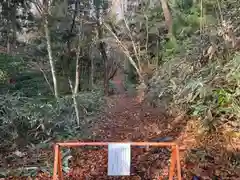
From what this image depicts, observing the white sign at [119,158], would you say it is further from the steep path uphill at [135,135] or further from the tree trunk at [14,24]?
the tree trunk at [14,24]

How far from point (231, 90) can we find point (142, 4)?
8454 mm

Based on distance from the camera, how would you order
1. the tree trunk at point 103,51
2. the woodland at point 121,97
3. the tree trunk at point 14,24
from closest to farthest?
1. the woodland at point 121,97
2. the tree trunk at point 14,24
3. the tree trunk at point 103,51

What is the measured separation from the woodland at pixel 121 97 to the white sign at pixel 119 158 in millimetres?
1604

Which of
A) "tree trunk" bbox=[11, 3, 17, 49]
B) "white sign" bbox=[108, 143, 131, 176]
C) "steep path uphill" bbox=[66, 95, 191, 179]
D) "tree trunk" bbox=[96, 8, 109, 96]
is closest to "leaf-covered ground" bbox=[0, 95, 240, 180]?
"steep path uphill" bbox=[66, 95, 191, 179]

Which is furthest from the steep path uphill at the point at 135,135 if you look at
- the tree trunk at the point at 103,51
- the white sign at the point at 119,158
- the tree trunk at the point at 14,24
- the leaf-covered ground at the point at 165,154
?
the tree trunk at the point at 14,24

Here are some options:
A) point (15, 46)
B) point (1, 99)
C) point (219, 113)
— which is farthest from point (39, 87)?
point (219, 113)

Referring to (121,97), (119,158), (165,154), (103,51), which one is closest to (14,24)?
(103,51)

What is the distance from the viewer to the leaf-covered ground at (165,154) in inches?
197

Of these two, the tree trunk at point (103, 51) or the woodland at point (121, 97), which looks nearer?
the woodland at point (121, 97)

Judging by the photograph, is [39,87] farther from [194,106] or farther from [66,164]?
[194,106]

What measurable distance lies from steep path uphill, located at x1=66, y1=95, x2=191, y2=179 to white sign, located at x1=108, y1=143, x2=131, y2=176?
1663 mm

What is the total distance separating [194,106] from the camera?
6191mm

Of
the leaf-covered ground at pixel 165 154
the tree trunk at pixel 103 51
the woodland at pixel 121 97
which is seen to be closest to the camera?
the leaf-covered ground at pixel 165 154

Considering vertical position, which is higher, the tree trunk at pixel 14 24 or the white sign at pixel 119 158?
the tree trunk at pixel 14 24
